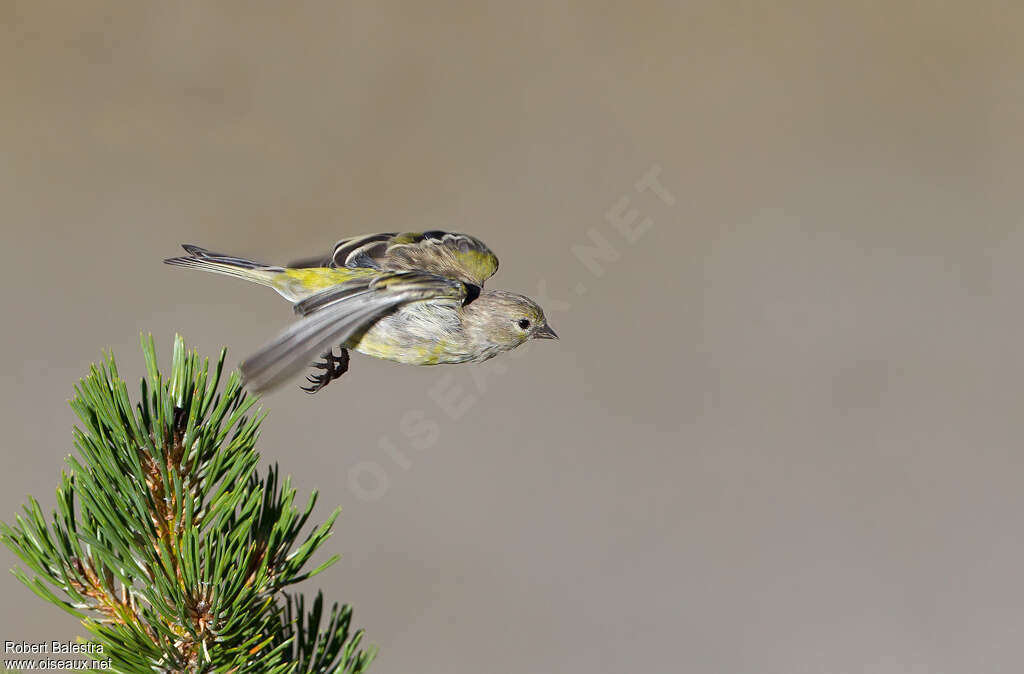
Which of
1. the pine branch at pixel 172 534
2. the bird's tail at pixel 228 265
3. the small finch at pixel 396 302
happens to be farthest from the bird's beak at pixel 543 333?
the pine branch at pixel 172 534

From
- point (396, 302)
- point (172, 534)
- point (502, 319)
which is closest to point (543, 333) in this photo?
point (502, 319)

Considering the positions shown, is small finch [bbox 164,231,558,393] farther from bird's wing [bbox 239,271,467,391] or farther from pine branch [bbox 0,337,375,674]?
pine branch [bbox 0,337,375,674]

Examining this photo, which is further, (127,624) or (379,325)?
(379,325)

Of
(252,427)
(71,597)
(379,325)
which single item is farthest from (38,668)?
(379,325)

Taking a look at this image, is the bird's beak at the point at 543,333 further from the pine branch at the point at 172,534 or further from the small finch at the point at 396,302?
the pine branch at the point at 172,534

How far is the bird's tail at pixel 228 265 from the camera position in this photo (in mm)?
750

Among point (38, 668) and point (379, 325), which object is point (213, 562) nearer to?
point (38, 668)

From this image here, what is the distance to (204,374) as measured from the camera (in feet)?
1.41

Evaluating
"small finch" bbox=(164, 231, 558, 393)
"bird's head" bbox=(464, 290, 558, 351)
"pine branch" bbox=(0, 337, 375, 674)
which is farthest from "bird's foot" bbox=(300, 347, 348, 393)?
"pine branch" bbox=(0, 337, 375, 674)

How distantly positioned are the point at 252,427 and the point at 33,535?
109mm

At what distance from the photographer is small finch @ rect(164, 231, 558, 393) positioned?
669 millimetres

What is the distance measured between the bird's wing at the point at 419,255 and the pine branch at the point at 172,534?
0.39 metres

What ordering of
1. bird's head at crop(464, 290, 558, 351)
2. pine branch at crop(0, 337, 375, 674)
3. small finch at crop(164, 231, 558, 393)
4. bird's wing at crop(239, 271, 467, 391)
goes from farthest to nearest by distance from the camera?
bird's head at crop(464, 290, 558, 351), small finch at crop(164, 231, 558, 393), bird's wing at crop(239, 271, 467, 391), pine branch at crop(0, 337, 375, 674)

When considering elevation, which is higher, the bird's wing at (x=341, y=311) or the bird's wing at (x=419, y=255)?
the bird's wing at (x=419, y=255)
